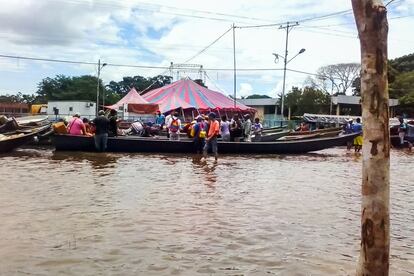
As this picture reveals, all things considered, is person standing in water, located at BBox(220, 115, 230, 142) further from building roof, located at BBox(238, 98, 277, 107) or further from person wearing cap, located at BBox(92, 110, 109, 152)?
building roof, located at BBox(238, 98, 277, 107)

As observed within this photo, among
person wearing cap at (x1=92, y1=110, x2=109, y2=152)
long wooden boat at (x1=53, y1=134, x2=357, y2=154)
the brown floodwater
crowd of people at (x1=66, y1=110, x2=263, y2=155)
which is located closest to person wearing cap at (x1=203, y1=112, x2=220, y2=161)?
crowd of people at (x1=66, y1=110, x2=263, y2=155)

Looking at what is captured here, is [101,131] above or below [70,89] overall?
below

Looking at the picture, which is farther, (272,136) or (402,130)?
(402,130)

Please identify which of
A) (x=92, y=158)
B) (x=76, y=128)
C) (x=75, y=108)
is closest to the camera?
(x=92, y=158)

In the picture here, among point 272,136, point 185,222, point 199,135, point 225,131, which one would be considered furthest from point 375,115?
point 272,136

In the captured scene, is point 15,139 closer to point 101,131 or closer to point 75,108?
point 101,131

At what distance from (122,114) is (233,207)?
85.5 ft

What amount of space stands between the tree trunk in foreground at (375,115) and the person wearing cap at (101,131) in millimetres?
16236

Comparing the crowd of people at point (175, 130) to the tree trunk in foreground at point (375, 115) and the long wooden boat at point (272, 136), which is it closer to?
the long wooden boat at point (272, 136)

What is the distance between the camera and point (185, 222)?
7.36 metres

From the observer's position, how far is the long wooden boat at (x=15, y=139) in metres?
18.9

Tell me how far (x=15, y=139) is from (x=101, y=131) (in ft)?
10.6

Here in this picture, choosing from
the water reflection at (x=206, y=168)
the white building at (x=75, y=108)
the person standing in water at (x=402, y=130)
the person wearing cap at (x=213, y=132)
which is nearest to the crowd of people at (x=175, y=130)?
the person wearing cap at (x=213, y=132)

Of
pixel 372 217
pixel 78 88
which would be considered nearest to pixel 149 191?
pixel 372 217
